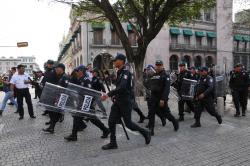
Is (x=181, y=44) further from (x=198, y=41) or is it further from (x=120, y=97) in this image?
(x=120, y=97)

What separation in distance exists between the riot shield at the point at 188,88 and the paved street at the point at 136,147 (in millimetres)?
988

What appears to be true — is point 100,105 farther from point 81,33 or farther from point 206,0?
point 81,33

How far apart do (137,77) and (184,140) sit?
376 inches

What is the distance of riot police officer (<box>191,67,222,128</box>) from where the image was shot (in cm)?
802

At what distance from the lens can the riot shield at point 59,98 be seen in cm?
653

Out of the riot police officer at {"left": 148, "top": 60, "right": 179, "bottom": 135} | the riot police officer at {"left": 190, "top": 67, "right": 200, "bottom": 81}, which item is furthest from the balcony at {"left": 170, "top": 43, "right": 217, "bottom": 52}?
the riot police officer at {"left": 148, "top": 60, "right": 179, "bottom": 135}

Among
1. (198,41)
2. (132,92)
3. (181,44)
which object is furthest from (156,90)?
(198,41)

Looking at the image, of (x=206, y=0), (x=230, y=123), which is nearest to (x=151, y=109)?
(x=230, y=123)

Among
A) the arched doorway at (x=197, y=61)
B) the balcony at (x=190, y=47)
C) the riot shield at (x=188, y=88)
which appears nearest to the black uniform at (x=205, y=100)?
the riot shield at (x=188, y=88)

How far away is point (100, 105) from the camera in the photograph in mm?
6711

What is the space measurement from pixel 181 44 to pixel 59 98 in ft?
129

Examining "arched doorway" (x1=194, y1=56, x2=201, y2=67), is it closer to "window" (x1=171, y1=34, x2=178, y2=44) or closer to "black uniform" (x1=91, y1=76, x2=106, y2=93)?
"window" (x1=171, y1=34, x2=178, y2=44)

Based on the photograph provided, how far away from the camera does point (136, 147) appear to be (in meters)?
6.12

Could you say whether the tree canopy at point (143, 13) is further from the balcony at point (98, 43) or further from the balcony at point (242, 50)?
the balcony at point (242, 50)
